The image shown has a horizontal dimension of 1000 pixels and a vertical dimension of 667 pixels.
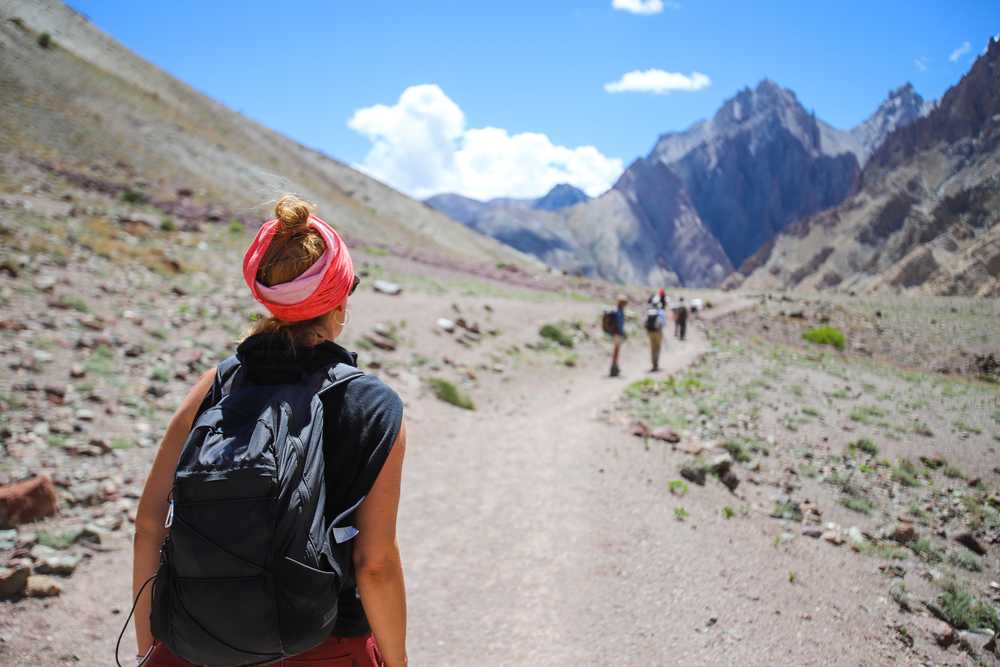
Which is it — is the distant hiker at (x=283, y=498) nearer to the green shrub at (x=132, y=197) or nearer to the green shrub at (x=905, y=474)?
the green shrub at (x=905, y=474)

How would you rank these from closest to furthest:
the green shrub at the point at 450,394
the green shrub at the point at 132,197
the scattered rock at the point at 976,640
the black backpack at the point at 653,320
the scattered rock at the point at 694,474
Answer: the scattered rock at the point at 976,640 < the scattered rock at the point at 694,474 < the green shrub at the point at 450,394 < the black backpack at the point at 653,320 < the green shrub at the point at 132,197

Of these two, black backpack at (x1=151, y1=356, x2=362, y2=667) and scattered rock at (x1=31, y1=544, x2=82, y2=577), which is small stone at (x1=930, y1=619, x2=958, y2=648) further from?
scattered rock at (x1=31, y1=544, x2=82, y2=577)

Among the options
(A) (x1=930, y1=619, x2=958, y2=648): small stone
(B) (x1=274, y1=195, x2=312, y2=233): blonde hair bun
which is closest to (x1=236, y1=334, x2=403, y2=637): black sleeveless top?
(B) (x1=274, y1=195, x2=312, y2=233): blonde hair bun

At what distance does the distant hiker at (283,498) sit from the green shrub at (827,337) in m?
29.5

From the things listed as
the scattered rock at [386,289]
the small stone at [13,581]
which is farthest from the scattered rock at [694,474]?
the scattered rock at [386,289]

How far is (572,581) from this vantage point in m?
5.71

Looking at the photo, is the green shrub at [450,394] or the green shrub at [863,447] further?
the green shrub at [450,394]

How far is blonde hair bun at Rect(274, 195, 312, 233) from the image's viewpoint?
6.76 ft

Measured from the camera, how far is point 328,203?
197 ft

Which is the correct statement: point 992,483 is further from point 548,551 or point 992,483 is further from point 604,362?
point 604,362

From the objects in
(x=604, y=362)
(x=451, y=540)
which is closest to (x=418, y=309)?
(x=604, y=362)

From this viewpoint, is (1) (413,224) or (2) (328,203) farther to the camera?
(1) (413,224)

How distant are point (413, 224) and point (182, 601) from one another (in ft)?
261

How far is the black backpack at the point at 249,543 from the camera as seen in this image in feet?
5.41
